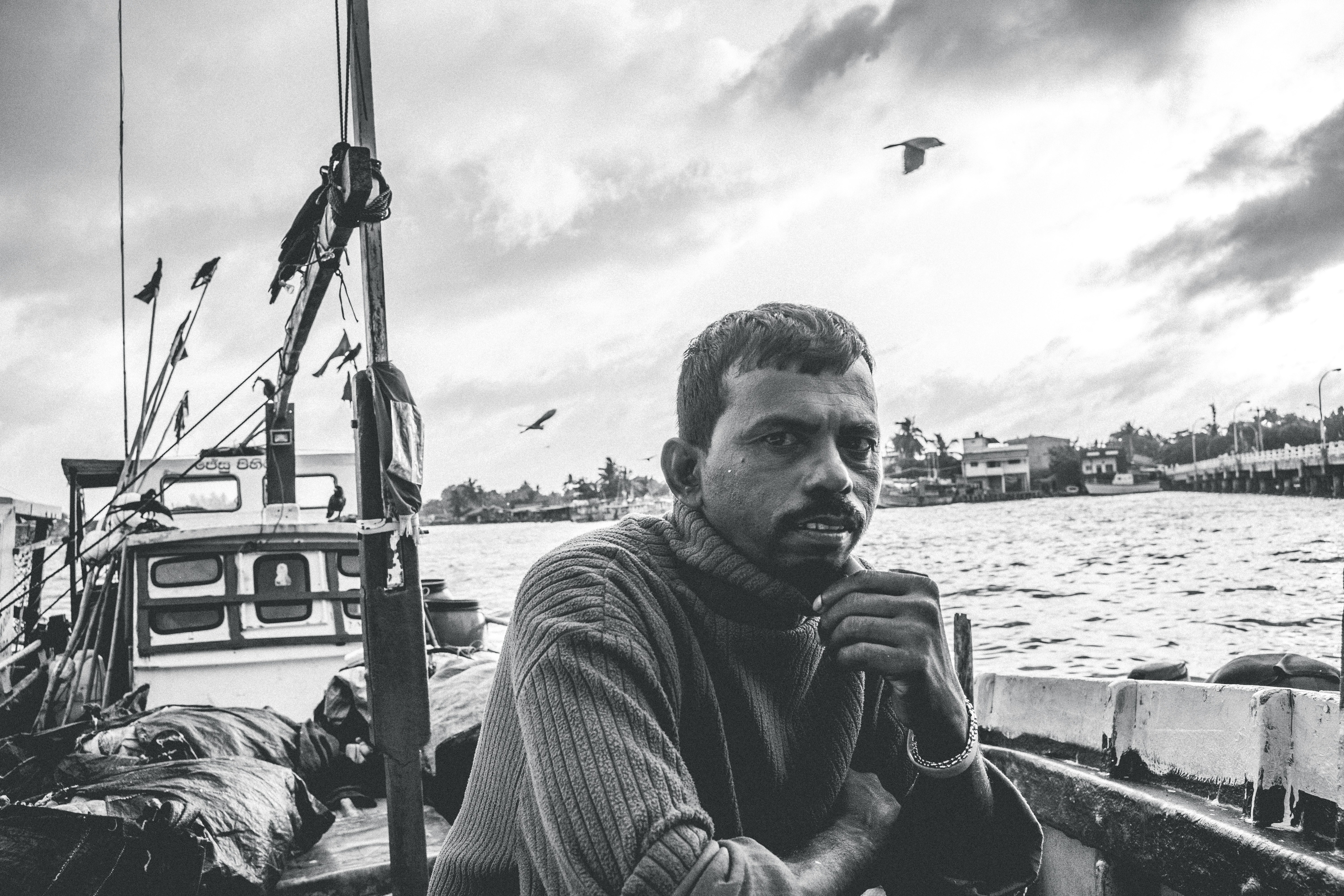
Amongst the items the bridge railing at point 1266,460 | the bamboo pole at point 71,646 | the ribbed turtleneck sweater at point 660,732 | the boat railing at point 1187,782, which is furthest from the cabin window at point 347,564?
the bridge railing at point 1266,460

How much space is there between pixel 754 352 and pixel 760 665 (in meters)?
0.50

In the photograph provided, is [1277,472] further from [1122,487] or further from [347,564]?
[347,564]

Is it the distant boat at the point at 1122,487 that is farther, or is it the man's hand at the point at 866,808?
the distant boat at the point at 1122,487

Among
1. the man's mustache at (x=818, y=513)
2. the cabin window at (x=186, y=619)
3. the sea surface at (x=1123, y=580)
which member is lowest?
the sea surface at (x=1123, y=580)

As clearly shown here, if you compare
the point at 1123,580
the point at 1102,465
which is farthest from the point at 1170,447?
the point at 1123,580

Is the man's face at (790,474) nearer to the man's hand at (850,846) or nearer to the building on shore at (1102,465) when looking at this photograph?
the man's hand at (850,846)

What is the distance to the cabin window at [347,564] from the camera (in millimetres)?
7891

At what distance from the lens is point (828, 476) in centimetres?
146

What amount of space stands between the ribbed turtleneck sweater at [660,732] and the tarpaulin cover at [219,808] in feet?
7.63

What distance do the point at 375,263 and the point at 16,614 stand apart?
541 inches

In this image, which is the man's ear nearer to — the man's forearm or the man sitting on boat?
the man sitting on boat

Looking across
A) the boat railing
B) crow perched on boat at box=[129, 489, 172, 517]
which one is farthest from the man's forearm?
crow perched on boat at box=[129, 489, 172, 517]

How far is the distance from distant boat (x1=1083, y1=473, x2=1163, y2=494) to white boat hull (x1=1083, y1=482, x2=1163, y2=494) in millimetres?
26

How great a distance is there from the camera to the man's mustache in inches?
57.9
